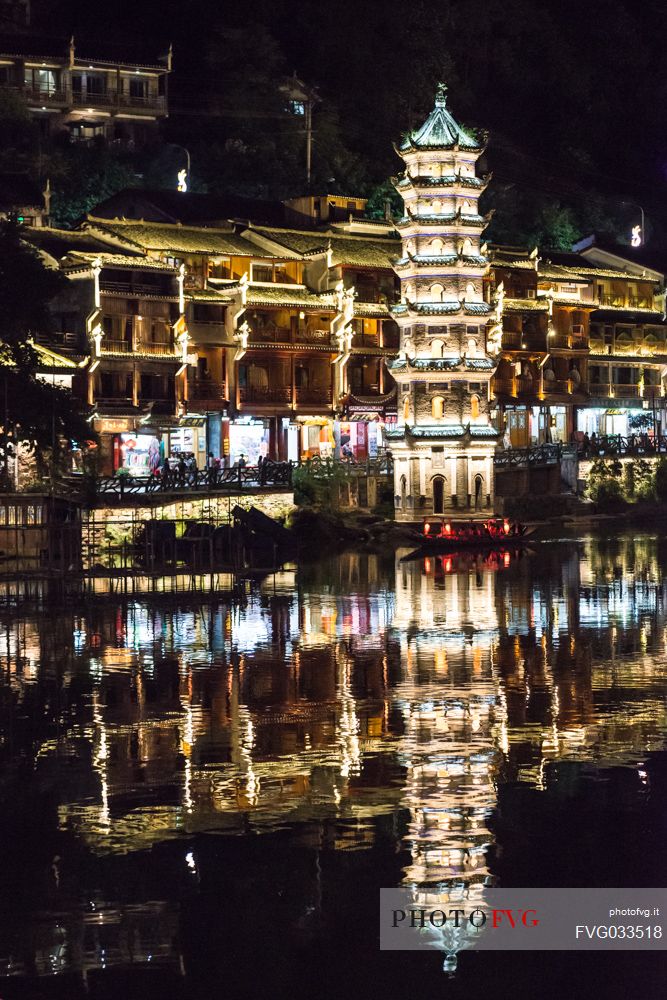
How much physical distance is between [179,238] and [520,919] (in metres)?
68.2

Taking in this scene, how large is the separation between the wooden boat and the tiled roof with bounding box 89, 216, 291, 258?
2252 cm

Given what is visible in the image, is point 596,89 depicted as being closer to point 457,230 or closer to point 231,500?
point 457,230

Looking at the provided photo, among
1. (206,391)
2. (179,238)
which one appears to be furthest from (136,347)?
(179,238)

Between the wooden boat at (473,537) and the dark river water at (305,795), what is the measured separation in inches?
1037

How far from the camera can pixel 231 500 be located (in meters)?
65.1

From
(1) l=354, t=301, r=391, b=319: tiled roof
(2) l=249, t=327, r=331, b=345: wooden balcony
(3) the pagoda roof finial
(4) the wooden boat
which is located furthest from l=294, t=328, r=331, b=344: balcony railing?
(4) the wooden boat

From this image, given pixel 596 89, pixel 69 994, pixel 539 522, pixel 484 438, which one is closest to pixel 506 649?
pixel 69 994

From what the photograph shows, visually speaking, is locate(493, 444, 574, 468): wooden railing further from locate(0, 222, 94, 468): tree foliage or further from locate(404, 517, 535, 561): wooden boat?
locate(0, 222, 94, 468): tree foliage

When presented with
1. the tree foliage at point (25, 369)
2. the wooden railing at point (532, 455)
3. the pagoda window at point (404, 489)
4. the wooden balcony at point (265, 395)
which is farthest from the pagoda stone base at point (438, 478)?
the tree foliage at point (25, 369)

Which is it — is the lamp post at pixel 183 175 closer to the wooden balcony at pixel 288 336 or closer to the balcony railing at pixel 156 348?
the wooden balcony at pixel 288 336

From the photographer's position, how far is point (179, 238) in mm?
80000

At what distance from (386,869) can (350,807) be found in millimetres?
2452

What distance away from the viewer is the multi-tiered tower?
71.0 metres

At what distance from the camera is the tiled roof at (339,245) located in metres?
84.8
